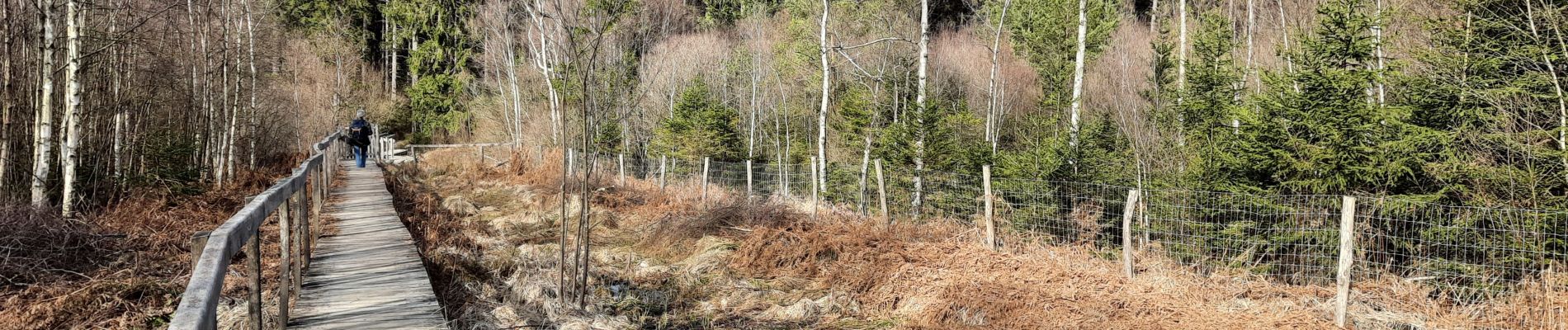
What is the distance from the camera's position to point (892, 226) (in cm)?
1053

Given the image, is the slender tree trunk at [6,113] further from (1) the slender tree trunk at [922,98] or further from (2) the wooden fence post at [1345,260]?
(1) the slender tree trunk at [922,98]

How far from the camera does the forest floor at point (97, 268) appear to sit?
5.56 meters

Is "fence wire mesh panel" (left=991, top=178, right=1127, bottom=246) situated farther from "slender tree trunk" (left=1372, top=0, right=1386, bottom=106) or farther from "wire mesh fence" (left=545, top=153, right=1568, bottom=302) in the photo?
"slender tree trunk" (left=1372, top=0, right=1386, bottom=106)

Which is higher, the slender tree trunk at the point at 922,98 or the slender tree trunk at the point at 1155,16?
the slender tree trunk at the point at 1155,16

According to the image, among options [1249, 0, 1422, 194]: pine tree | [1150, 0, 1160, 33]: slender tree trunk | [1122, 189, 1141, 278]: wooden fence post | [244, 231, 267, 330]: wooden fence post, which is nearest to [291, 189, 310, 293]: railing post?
[244, 231, 267, 330]: wooden fence post

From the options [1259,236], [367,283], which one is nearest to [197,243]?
[367,283]

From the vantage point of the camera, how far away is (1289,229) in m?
9.16

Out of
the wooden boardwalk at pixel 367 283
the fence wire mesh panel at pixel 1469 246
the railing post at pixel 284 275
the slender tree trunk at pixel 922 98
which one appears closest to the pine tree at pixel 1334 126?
the fence wire mesh panel at pixel 1469 246

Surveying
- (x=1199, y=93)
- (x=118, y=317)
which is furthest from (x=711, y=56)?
(x=118, y=317)

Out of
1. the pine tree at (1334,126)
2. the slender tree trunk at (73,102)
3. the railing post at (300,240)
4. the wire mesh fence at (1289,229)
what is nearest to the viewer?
the railing post at (300,240)

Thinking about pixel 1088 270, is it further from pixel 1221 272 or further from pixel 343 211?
pixel 343 211

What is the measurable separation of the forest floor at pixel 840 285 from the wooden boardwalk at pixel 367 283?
38 centimetres

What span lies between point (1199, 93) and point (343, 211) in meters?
13.3

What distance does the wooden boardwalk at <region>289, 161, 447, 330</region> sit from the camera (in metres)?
4.71
